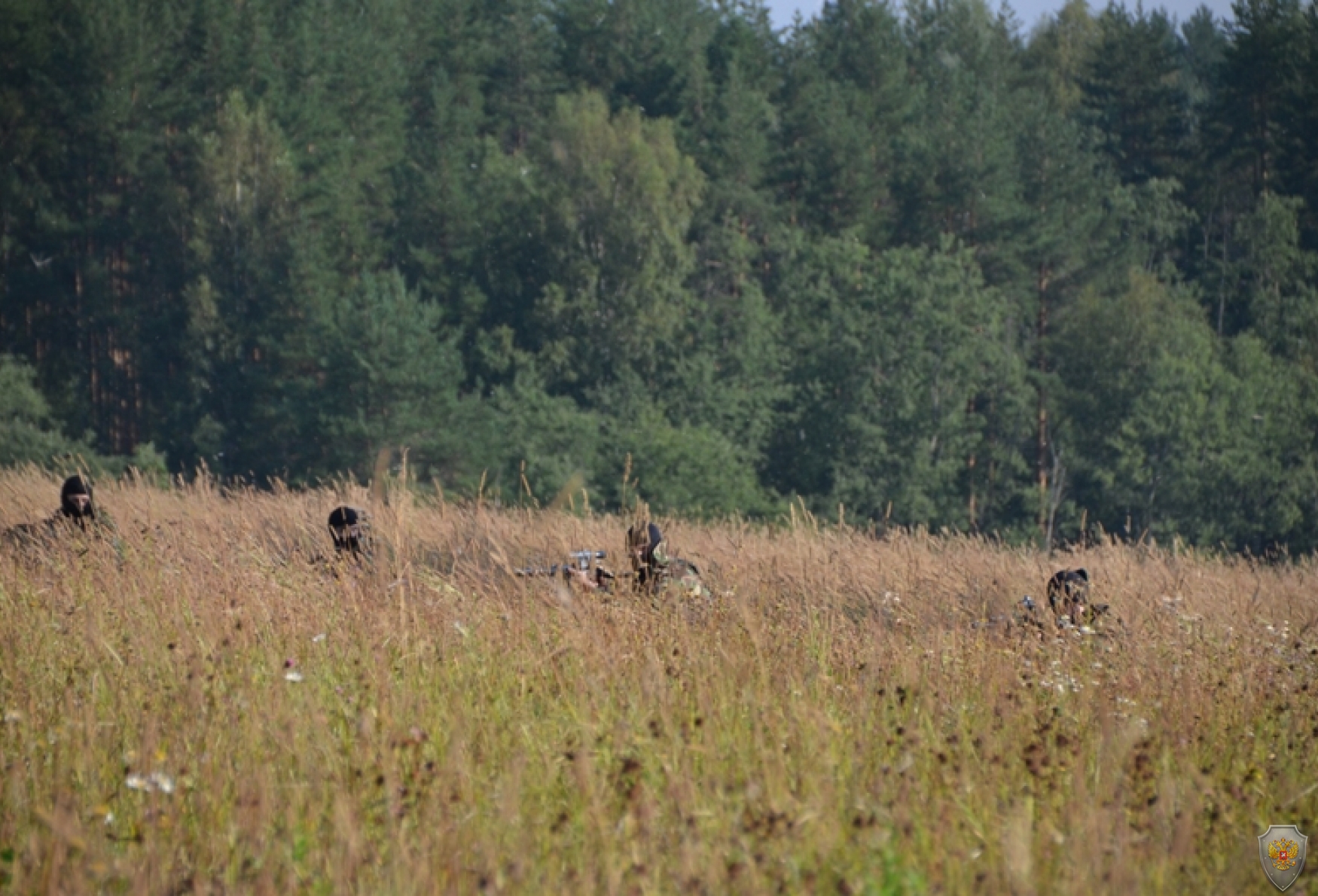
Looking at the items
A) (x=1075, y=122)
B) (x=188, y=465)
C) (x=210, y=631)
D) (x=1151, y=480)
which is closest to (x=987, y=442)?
(x=1151, y=480)

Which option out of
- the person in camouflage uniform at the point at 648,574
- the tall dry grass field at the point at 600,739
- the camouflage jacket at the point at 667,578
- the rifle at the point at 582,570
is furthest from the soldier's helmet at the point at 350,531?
the camouflage jacket at the point at 667,578

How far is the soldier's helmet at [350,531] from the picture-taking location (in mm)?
7074

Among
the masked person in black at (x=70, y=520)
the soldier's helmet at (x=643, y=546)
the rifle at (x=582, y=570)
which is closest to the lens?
the rifle at (x=582, y=570)

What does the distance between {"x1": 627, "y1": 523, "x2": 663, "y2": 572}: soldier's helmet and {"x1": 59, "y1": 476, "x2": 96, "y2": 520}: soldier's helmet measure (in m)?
2.88

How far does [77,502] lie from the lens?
762cm

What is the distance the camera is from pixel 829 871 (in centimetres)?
340

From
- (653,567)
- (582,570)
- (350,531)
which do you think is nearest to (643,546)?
(653,567)

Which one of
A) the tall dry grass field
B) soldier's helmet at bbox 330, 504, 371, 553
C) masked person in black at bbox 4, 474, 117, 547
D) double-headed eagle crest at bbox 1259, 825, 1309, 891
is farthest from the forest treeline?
double-headed eagle crest at bbox 1259, 825, 1309, 891

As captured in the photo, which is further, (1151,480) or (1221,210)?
(1221,210)

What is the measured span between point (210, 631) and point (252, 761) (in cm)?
134

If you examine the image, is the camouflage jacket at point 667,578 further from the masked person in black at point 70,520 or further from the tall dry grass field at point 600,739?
the masked person in black at point 70,520

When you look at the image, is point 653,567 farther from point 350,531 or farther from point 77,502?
point 77,502

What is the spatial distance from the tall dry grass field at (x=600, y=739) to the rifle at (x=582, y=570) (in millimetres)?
151

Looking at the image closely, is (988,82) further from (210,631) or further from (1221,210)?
(210,631)
